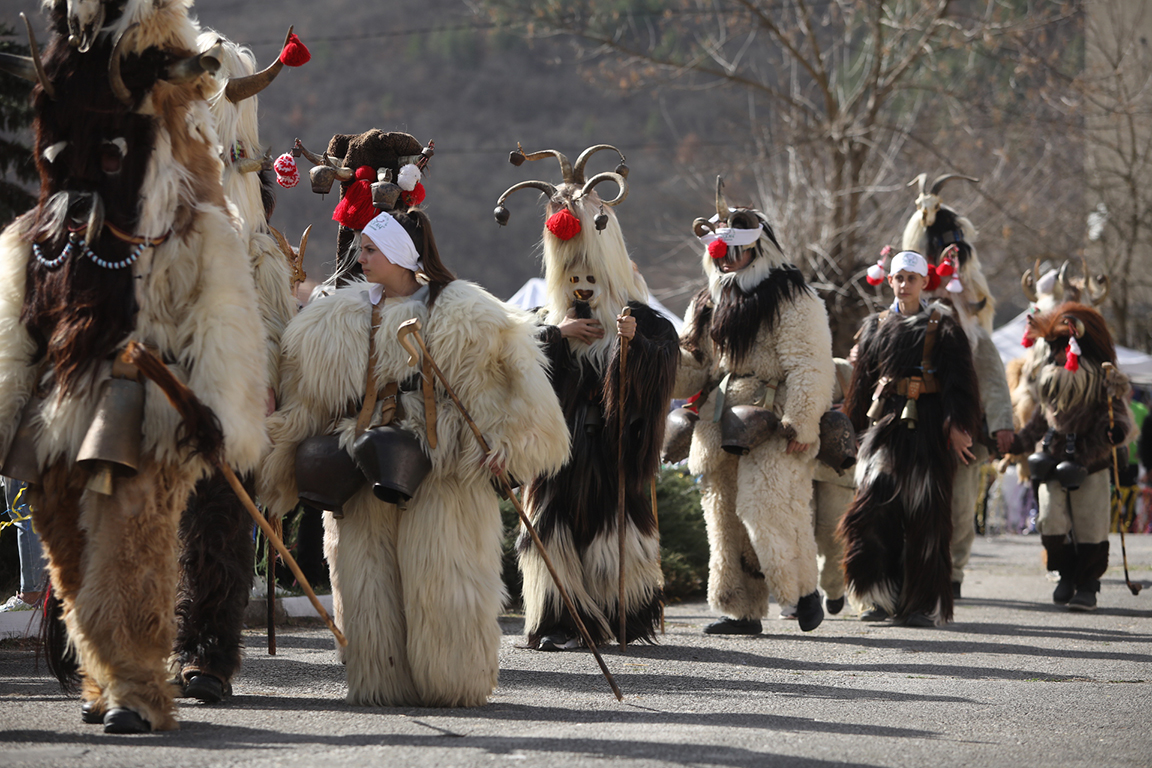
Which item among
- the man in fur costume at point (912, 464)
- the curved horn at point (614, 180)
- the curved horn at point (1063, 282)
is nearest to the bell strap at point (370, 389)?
the curved horn at point (614, 180)

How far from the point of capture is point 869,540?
7969 mm

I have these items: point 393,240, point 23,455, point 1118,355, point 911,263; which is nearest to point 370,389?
point 393,240

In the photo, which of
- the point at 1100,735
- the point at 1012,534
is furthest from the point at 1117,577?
the point at 1100,735

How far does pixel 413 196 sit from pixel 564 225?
990mm

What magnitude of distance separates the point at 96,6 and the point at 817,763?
3259 millimetres

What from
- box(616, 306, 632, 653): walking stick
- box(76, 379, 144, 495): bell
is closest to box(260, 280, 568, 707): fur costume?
box(76, 379, 144, 495): bell

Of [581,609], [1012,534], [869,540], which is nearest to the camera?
[581,609]

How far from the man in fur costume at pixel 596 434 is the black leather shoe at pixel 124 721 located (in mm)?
2799

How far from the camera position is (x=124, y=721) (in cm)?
402

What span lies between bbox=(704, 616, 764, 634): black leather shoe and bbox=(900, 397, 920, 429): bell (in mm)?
1577

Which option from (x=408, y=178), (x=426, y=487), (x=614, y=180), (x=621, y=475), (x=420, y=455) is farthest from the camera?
(x=614, y=180)

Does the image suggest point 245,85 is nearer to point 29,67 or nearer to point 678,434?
point 29,67

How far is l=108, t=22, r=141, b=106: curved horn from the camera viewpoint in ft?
13.6

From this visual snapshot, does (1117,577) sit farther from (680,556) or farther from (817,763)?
(817,763)
